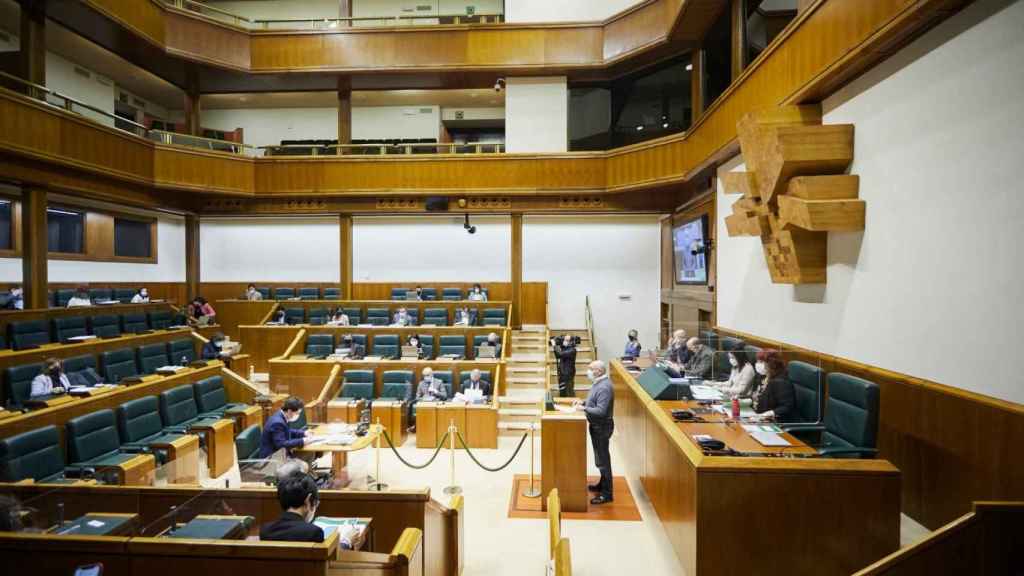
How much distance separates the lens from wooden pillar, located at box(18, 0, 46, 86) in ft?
28.5

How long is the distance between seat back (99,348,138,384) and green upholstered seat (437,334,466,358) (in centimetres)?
471

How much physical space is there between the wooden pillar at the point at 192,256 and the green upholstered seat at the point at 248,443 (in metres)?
9.99

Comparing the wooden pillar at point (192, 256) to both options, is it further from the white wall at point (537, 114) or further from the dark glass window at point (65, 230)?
the white wall at point (537, 114)

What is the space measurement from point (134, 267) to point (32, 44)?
568 cm

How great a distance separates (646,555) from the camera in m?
4.05

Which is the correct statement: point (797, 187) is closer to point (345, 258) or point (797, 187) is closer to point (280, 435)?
point (280, 435)

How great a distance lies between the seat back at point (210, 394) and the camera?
6797 mm

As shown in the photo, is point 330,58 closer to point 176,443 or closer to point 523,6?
point 523,6

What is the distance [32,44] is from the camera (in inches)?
345

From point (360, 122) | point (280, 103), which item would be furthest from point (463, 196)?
point (280, 103)

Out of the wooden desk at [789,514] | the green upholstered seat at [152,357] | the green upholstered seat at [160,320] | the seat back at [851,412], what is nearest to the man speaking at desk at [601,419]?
the wooden desk at [789,514]

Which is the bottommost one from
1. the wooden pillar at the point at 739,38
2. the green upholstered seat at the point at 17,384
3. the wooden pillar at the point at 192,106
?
the green upholstered seat at the point at 17,384

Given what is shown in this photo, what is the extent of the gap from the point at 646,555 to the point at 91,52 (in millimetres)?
15180

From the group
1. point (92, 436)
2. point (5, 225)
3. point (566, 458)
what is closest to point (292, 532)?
point (566, 458)
